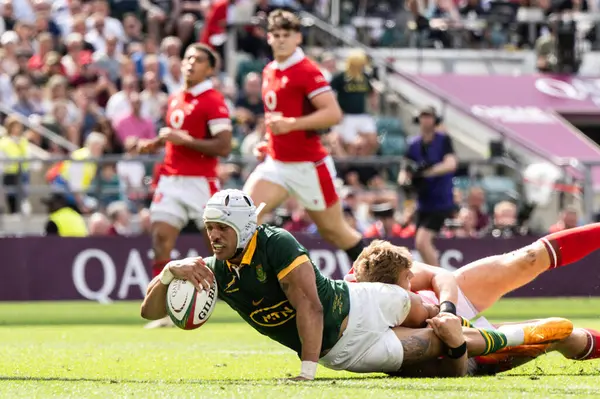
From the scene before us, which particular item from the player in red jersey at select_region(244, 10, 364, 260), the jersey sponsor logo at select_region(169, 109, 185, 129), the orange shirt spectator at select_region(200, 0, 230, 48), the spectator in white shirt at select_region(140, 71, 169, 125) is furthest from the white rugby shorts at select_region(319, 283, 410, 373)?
the orange shirt spectator at select_region(200, 0, 230, 48)

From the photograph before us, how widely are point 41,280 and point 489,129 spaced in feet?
31.9

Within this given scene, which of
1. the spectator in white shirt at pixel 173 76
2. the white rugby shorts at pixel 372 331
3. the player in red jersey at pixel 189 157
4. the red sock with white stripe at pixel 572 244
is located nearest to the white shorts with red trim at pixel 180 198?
the player in red jersey at pixel 189 157

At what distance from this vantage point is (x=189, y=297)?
312 inches

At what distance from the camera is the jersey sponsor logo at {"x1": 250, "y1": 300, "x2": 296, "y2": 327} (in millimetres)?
8055

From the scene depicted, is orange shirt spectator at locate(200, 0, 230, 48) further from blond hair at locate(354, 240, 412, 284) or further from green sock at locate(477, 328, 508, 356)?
green sock at locate(477, 328, 508, 356)

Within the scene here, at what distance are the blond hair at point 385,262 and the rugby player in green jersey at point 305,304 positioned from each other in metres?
0.12

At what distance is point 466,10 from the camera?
1111 inches

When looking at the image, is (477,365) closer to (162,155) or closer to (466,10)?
(162,155)

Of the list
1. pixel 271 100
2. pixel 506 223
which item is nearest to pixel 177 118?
pixel 271 100

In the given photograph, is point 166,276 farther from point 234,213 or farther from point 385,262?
point 385,262

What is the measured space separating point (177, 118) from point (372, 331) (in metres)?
5.63

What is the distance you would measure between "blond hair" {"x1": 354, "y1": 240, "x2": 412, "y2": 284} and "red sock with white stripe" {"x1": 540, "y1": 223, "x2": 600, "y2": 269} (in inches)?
47.4

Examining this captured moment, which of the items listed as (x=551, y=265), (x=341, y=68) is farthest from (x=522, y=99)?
(x=551, y=265)

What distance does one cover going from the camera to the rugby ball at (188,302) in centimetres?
792
